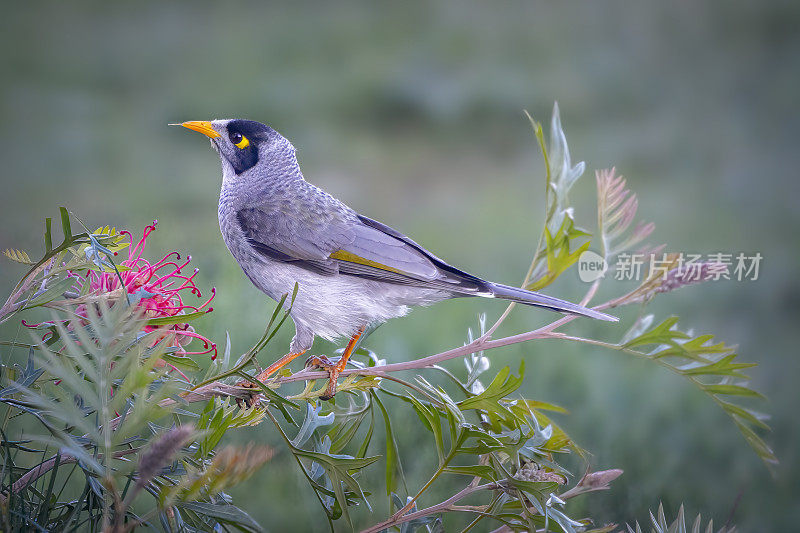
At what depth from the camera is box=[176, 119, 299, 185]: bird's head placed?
53 cm

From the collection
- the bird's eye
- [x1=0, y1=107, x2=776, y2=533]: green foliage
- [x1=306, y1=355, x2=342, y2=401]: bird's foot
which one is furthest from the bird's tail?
the bird's eye

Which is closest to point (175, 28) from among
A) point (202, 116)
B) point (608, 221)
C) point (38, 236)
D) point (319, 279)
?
point (202, 116)

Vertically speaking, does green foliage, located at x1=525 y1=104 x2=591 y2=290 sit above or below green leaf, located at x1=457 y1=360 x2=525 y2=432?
above

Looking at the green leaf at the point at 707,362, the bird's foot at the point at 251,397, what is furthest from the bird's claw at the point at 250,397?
the green leaf at the point at 707,362

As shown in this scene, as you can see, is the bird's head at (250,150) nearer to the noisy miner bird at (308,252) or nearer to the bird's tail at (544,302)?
the noisy miner bird at (308,252)

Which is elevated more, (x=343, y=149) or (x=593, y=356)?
(x=343, y=149)

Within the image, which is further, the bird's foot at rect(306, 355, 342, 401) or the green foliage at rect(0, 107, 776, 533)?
the bird's foot at rect(306, 355, 342, 401)

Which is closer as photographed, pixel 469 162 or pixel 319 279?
pixel 319 279

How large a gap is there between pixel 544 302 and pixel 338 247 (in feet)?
0.57

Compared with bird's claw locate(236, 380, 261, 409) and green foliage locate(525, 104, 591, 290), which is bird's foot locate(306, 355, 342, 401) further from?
green foliage locate(525, 104, 591, 290)

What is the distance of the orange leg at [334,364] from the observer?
0.45m

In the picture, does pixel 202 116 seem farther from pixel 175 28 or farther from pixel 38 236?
pixel 38 236

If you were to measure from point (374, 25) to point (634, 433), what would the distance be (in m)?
0.83

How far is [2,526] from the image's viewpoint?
1.18 ft
